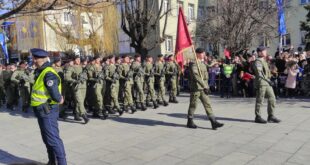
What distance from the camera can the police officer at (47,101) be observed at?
541cm

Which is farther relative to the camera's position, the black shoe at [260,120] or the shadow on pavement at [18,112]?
the shadow on pavement at [18,112]

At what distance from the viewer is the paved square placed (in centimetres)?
604

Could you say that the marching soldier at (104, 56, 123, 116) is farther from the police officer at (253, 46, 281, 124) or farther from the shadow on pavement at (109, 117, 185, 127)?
the police officer at (253, 46, 281, 124)

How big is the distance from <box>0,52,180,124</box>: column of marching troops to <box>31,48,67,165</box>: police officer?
3810mm

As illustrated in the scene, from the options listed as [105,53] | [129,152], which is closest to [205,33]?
[105,53]

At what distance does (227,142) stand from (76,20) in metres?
20.6

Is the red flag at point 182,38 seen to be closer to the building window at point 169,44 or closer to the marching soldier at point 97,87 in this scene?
the marching soldier at point 97,87

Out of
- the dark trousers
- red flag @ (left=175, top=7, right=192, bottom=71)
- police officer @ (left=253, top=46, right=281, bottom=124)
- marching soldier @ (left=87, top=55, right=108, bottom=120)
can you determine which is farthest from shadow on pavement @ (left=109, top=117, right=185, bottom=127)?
the dark trousers

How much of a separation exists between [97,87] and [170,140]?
3357 millimetres

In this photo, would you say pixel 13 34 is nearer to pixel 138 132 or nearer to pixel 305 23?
pixel 305 23

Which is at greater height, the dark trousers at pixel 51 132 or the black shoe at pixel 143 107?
the dark trousers at pixel 51 132

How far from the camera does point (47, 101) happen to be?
5.50 m

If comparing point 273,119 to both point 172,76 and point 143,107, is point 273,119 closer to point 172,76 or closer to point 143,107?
point 143,107

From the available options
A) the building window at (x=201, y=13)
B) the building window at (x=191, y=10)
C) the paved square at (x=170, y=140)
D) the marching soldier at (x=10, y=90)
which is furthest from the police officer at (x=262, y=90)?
the building window at (x=191, y=10)
